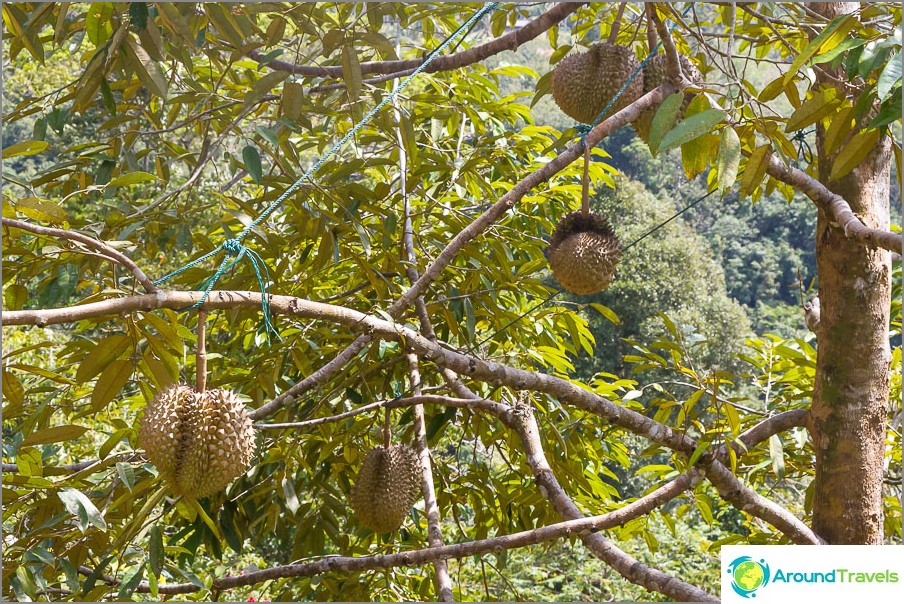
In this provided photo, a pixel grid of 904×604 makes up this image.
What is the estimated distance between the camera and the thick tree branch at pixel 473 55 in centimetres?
159

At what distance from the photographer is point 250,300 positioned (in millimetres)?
942

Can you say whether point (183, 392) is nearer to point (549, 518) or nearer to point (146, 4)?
point (146, 4)

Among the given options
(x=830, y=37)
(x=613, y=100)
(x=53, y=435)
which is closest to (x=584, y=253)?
(x=613, y=100)

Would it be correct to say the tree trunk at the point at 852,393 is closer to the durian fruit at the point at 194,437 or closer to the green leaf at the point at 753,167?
the green leaf at the point at 753,167

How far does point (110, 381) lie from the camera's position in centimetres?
104

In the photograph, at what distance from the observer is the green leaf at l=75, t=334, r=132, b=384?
1.00m

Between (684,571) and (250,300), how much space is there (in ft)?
22.9

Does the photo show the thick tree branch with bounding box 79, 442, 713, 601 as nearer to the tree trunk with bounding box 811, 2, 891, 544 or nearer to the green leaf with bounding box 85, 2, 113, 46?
the tree trunk with bounding box 811, 2, 891, 544

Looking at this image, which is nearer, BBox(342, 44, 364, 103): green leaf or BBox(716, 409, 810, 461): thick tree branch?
BBox(342, 44, 364, 103): green leaf

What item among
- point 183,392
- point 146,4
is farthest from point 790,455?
point 146,4

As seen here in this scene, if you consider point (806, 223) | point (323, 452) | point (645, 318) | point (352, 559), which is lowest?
point (352, 559)

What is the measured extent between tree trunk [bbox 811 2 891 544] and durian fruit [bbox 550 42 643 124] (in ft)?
1.37

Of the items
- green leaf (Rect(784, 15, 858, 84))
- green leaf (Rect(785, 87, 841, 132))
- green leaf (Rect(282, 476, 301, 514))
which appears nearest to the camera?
green leaf (Rect(784, 15, 858, 84))

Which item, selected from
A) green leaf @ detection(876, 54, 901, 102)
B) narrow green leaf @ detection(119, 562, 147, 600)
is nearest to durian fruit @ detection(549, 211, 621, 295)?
green leaf @ detection(876, 54, 901, 102)
